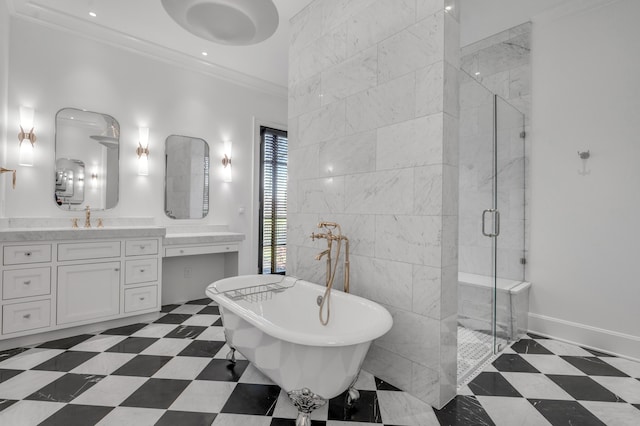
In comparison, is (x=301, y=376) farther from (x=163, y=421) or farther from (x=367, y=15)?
(x=367, y=15)

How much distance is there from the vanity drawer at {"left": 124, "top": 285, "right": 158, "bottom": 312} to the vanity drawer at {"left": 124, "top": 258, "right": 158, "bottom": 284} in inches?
3.0

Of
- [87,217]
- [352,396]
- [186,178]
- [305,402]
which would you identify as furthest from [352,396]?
[186,178]

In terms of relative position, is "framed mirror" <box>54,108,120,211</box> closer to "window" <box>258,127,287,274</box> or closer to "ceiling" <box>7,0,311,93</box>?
"ceiling" <box>7,0,311,93</box>

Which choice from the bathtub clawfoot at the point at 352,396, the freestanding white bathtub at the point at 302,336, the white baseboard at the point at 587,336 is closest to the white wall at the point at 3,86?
the freestanding white bathtub at the point at 302,336

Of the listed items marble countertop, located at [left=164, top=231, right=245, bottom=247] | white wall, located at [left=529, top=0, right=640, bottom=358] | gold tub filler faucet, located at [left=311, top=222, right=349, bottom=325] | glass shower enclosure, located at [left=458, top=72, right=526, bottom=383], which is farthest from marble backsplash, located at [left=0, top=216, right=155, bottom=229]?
white wall, located at [left=529, top=0, right=640, bottom=358]

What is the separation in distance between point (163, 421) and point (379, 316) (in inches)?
48.1

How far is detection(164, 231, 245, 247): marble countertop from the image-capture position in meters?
3.24

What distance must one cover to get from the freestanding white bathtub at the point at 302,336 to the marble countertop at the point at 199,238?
128 centimetres

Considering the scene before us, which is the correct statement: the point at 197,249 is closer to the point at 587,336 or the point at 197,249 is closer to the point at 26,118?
the point at 26,118

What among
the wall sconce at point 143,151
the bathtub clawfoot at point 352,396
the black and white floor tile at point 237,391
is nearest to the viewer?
the black and white floor tile at point 237,391

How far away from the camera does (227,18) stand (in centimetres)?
275

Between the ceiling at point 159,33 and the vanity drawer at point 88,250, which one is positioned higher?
the ceiling at point 159,33

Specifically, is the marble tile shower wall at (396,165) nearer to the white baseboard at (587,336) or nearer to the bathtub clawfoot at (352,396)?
the bathtub clawfoot at (352,396)

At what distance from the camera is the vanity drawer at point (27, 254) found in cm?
234
